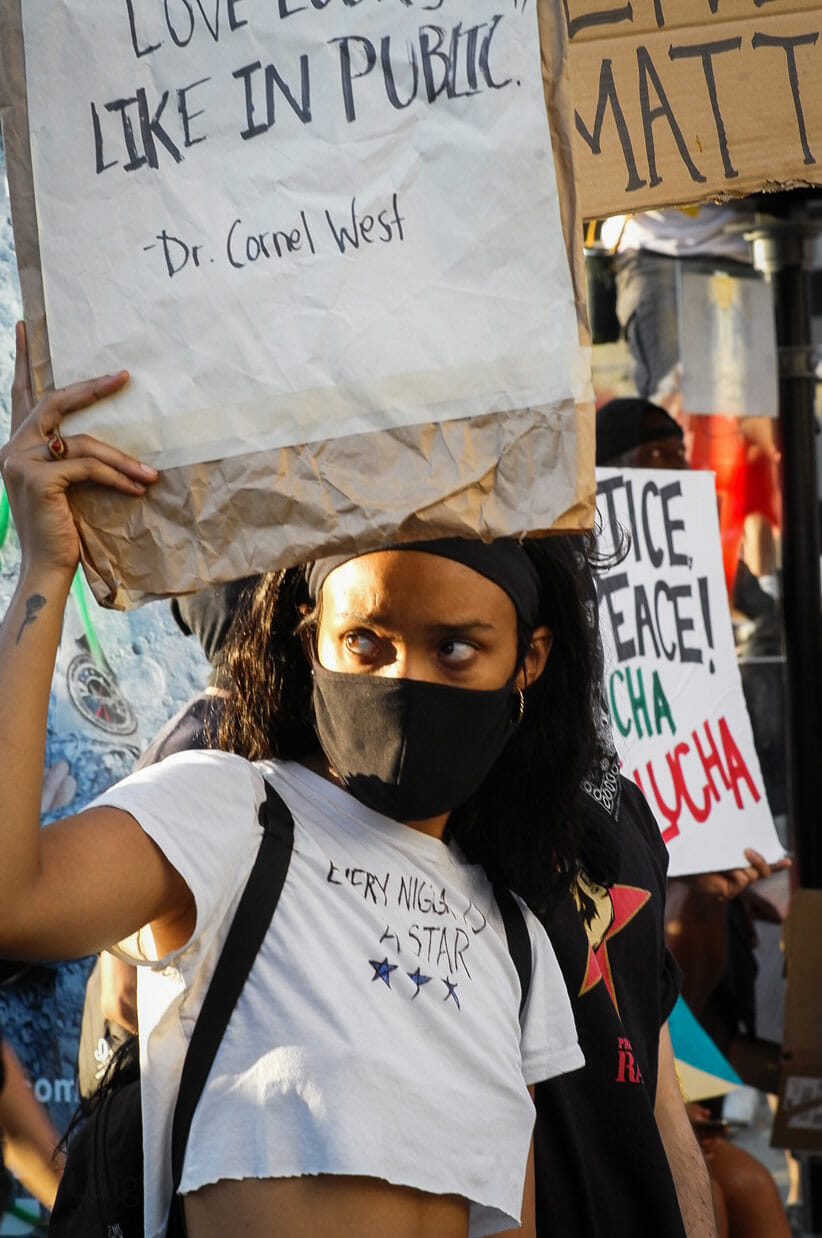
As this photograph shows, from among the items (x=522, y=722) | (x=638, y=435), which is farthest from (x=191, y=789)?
(x=638, y=435)

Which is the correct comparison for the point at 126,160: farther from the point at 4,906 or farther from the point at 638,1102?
the point at 638,1102

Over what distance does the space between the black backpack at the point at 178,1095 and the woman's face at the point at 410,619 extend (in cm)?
19

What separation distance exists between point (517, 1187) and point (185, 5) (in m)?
1.23

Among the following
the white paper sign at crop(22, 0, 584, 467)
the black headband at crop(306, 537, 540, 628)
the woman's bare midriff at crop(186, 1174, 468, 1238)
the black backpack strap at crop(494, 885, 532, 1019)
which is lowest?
the woman's bare midriff at crop(186, 1174, 468, 1238)

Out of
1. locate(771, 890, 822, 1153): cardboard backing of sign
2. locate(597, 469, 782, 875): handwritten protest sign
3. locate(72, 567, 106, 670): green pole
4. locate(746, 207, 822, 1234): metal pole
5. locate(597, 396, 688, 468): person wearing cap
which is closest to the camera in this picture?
locate(72, 567, 106, 670): green pole

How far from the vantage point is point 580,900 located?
190 centimetres

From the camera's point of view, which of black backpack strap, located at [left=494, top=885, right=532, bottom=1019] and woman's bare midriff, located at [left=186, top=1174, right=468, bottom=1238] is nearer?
woman's bare midriff, located at [left=186, top=1174, right=468, bottom=1238]

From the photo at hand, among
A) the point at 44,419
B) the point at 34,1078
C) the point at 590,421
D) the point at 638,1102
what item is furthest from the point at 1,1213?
the point at 590,421

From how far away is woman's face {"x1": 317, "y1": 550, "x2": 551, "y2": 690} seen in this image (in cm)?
150

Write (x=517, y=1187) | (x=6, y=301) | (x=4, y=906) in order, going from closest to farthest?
1. (x=4, y=906)
2. (x=517, y=1187)
3. (x=6, y=301)

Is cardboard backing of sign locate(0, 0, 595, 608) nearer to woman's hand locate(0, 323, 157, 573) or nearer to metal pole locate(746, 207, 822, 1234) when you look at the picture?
woman's hand locate(0, 323, 157, 573)

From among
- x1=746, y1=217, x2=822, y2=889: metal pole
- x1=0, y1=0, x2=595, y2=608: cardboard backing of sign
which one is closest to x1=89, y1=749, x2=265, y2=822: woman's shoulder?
x1=0, y1=0, x2=595, y2=608: cardboard backing of sign

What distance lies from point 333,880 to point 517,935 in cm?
29

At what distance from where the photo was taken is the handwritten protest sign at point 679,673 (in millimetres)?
3232
